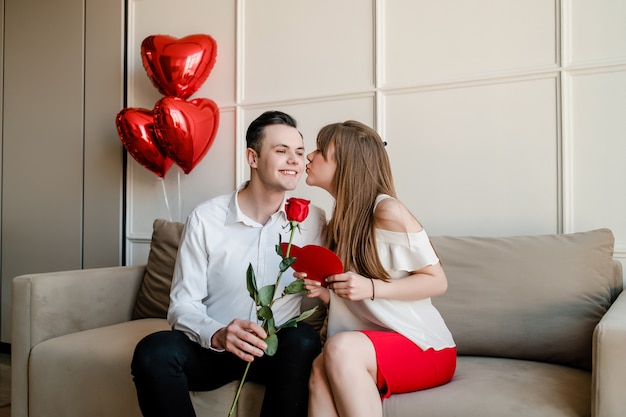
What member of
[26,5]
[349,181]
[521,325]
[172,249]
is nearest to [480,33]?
[349,181]

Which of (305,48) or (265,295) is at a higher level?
(305,48)

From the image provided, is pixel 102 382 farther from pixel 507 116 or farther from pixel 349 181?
pixel 507 116

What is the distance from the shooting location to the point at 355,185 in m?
1.58

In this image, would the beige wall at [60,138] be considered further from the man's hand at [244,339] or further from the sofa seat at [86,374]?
the man's hand at [244,339]

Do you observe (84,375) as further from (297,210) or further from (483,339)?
(483,339)

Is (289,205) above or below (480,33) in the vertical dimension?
below

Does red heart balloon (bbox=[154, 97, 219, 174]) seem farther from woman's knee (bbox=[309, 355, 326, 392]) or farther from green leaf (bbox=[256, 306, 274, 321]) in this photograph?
green leaf (bbox=[256, 306, 274, 321])

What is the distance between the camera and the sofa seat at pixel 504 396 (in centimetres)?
129

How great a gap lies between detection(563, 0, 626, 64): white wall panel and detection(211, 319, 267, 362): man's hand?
1521 mm

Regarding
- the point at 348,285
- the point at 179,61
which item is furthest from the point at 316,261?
Answer: the point at 179,61

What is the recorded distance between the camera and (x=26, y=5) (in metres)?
3.39

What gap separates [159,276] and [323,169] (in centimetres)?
103

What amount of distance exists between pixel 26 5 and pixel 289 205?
3049mm

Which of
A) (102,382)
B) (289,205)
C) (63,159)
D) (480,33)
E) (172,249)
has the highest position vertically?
(480,33)
